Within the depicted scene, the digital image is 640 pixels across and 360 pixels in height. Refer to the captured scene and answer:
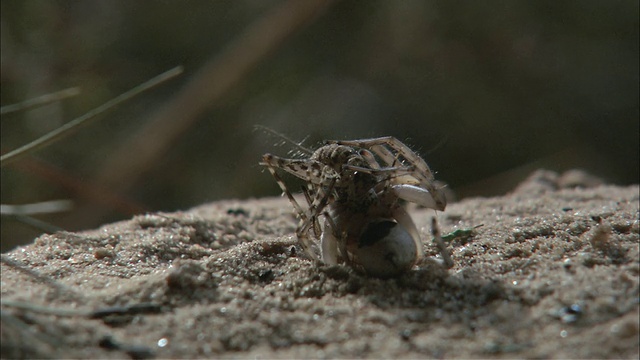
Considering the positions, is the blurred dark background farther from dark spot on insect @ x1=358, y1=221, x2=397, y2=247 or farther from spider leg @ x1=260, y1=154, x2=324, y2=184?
dark spot on insect @ x1=358, y1=221, x2=397, y2=247

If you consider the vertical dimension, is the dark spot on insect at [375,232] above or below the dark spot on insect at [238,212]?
below

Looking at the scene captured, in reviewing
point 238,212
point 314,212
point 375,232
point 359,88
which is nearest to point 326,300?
point 375,232

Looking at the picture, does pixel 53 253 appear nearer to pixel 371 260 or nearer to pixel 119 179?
pixel 371 260

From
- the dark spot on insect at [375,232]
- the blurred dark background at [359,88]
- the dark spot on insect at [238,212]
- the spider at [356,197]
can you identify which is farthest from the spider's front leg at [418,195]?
the blurred dark background at [359,88]

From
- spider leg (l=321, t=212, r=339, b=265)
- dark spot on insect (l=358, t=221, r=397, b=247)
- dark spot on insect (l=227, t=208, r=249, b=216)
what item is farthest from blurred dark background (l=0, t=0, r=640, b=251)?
dark spot on insect (l=358, t=221, r=397, b=247)

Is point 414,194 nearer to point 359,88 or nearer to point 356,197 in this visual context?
point 356,197

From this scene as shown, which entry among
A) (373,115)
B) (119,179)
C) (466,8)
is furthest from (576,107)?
(119,179)

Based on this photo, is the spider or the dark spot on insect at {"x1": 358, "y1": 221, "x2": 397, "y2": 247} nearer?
the dark spot on insect at {"x1": 358, "y1": 221, "x2": 397, "y2": 247}

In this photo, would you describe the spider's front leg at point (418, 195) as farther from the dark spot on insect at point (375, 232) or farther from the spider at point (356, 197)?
the dark spot on insect at point (375, 232)
